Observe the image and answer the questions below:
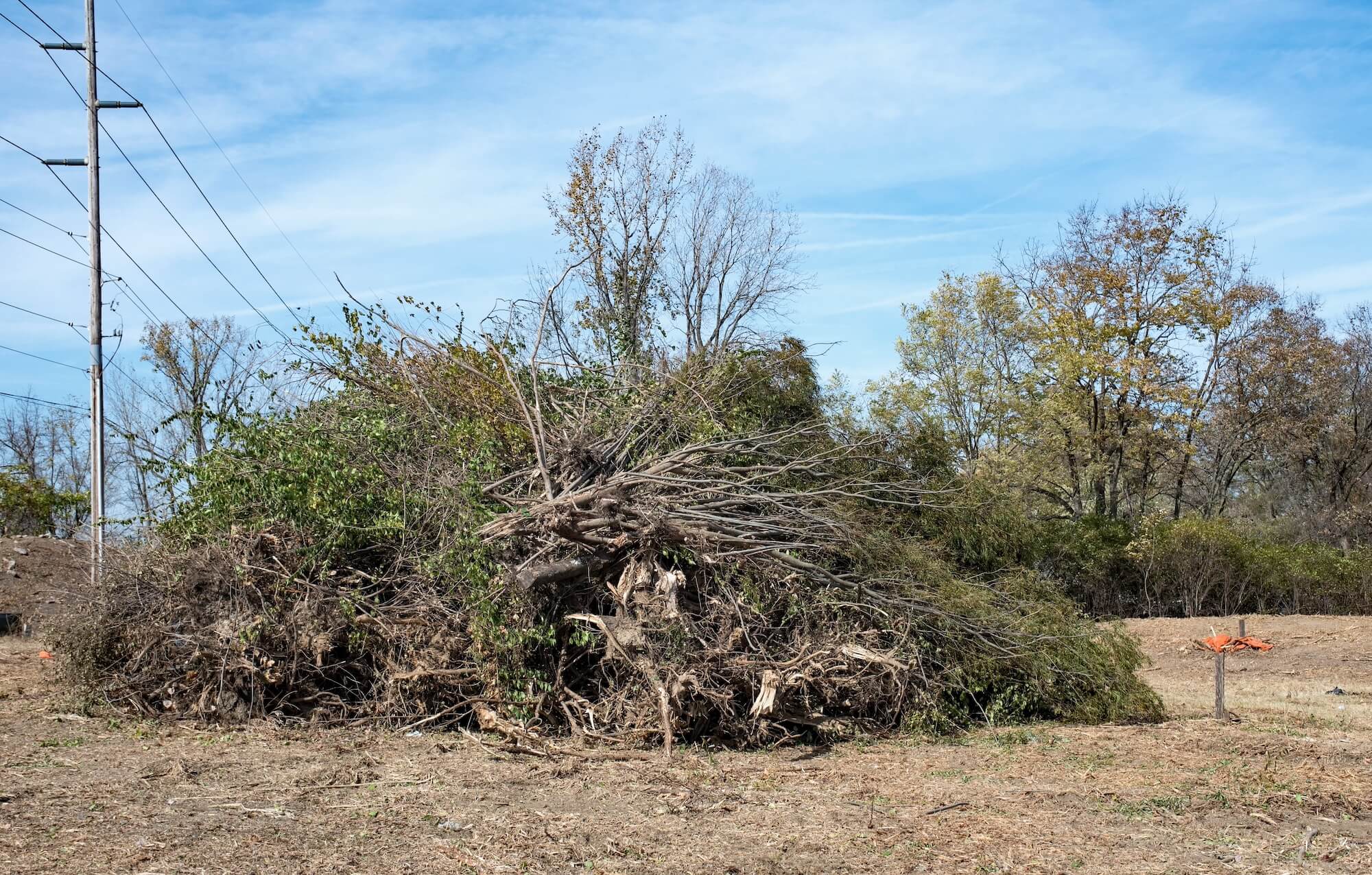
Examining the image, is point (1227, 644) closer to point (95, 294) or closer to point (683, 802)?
point (683, 802)

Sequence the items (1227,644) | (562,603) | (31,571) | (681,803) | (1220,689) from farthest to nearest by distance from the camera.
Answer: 1. (31,571)
2. (1220,689)
3. (1227,644)
4. (562,603)
5. (681,803)

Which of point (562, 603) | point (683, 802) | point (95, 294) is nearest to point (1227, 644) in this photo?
point (683, 802)

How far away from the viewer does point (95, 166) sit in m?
15.1

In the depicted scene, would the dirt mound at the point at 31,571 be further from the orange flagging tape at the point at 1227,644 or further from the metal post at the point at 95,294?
the orange flagging tape at the point at 1227,644

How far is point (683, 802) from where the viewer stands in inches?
230

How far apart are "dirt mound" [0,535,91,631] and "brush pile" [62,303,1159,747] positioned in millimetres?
6231

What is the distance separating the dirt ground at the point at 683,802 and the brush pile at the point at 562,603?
0.38 meters

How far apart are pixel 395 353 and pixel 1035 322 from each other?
18.8m

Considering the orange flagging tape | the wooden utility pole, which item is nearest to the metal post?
the wooden utility pole

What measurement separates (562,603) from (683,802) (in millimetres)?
2508

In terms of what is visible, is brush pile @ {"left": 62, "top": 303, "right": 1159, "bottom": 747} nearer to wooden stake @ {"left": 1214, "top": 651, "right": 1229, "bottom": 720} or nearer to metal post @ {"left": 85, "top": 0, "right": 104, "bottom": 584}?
wooden stake @ {"left": 1214, "top": 651, "right": 1229, "bottom": 720}

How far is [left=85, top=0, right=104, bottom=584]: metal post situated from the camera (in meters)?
14.0

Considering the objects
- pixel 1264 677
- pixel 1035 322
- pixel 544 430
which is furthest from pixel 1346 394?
pixel 544 430

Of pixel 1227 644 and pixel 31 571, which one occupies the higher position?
pixel 31 571
